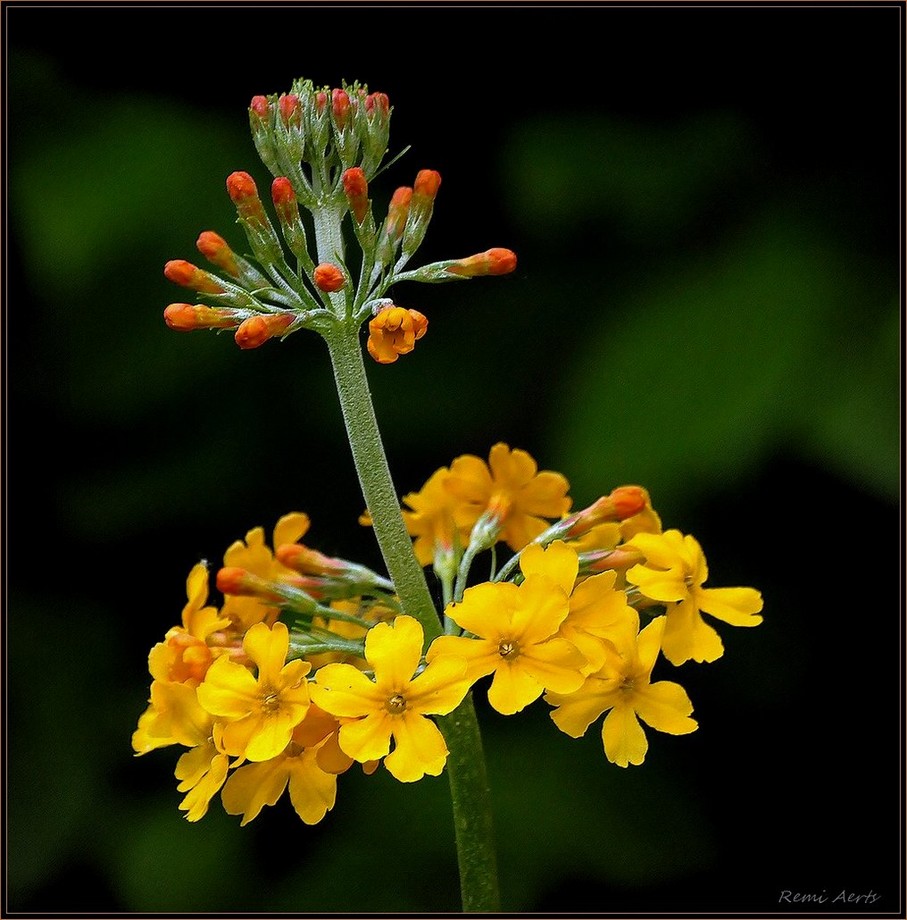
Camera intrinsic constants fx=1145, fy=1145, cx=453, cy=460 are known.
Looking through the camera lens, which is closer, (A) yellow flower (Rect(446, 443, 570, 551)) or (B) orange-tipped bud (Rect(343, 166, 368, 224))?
(B) orange-tipped bud (Rect(343, 166, 368, 224))

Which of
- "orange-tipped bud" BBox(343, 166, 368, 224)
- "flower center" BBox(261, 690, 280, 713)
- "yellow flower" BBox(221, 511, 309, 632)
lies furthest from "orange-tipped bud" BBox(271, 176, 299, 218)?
"flower center" BBox(261, 690, 280, 713)

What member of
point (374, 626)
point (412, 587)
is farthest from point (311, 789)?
point (412, 587)

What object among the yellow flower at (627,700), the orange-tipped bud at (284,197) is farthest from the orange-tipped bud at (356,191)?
the yellow flower at (627,700)

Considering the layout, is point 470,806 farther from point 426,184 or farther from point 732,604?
point 426,184

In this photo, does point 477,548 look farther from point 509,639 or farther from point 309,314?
point 309,314

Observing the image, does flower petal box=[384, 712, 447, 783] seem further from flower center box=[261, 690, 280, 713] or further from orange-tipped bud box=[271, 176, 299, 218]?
orange-tipped bud box=[271, 176, 299, 218]

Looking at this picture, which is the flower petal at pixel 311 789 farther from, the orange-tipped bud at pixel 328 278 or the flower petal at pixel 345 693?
the orange-tipped bud at pixel 328 278
